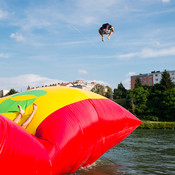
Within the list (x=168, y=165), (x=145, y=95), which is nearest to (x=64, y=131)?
(x=168, y=165)

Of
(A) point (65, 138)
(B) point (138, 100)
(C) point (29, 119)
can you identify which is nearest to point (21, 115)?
(C) point (29, 119)

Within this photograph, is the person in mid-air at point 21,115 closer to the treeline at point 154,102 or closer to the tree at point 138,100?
the treeline at point 154,102

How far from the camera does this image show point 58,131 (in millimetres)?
5309

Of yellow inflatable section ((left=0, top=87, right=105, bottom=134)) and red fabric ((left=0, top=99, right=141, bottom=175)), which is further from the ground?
yellow inflatable section ((left=0, top=87, right=105, bottom=134))

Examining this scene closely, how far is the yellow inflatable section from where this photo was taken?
5.80 metres

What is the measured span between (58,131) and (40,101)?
49.4 inches

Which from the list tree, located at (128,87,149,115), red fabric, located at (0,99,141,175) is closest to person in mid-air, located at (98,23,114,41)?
red fabric, located at (0,99,141,175)

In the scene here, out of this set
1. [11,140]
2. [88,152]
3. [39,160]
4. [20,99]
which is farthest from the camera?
[20,99]

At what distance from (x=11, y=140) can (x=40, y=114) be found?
161 cm

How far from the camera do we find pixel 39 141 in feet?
16.1

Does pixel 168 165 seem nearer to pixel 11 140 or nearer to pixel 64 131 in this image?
pixel 64 131

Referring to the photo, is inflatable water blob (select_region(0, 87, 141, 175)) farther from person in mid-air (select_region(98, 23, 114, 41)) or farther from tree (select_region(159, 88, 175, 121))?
tree (select_region(159, 88, 175, 121))

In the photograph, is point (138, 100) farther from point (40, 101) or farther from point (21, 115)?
point (21, 115)

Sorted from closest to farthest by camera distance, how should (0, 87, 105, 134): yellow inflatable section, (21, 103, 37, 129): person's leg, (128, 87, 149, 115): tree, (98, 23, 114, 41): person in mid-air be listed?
(21, 103, 37, 129): person's leg < (0, 87, 105, 134): yellow inflatable section < (98, 23, 114, 41): person in mid-air < (128, 87, 149, 115): tree
